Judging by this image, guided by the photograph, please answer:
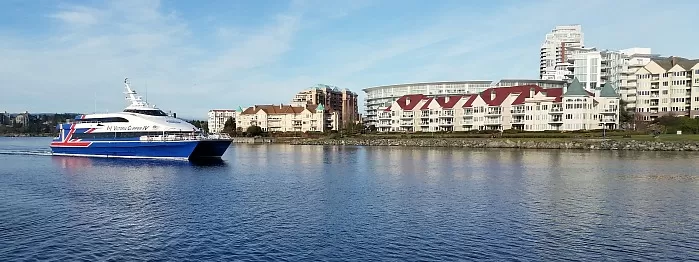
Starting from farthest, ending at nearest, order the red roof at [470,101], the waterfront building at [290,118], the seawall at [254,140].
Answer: the waterfront building at [290,118], the seawall at [254,140], the red roof at [470,101]

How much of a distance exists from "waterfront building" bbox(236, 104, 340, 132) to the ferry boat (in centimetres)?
10344

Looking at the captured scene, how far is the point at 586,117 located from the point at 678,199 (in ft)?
264

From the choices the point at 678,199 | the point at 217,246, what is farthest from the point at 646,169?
the point at 217,246

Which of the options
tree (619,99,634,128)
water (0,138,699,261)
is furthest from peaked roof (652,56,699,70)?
water (0,138,699,261)

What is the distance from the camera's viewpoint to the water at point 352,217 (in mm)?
20594

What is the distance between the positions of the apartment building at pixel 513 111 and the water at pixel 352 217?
63.9 m

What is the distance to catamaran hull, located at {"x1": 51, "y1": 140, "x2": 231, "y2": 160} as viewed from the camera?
64.8m

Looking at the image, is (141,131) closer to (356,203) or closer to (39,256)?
(356,203)

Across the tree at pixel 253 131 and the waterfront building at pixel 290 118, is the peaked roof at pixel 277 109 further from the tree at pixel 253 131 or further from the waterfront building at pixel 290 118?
the tree at pixel 253 131

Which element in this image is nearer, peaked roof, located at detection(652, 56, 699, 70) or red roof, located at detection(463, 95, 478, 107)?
peaked roof, located at detection(652, 56, 699, 70)

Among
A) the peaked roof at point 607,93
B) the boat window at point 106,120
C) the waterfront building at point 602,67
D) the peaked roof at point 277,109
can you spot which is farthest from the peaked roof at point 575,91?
the peaked roof at point 277,109

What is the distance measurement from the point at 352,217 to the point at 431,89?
486 ft

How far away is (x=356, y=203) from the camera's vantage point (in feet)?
104

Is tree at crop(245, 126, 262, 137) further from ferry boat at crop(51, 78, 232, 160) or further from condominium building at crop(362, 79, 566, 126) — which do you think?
ferry boat at crop(51, 78, 232, 160)
